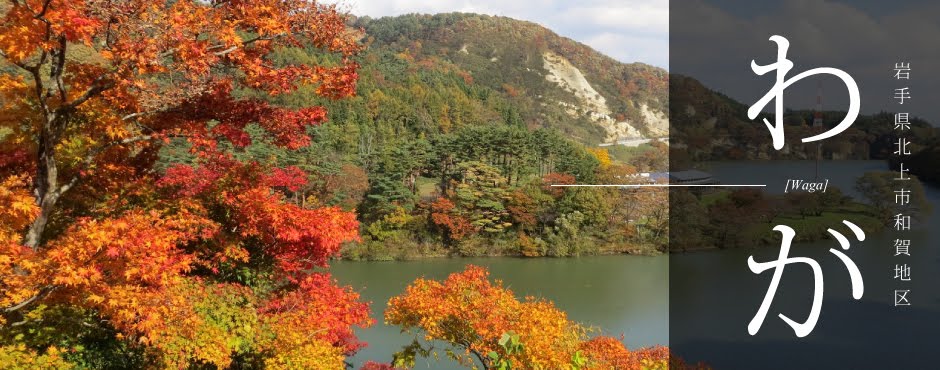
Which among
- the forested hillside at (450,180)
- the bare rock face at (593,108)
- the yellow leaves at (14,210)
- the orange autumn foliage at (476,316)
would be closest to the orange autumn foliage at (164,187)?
the yellow leaves at (14,210)

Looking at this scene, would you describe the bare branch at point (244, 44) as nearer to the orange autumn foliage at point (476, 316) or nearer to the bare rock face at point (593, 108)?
the orange autumn foliage at point (476, 316)

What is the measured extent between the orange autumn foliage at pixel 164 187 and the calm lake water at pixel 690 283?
4.09 m

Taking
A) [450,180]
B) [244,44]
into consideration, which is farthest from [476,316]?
[450,180]

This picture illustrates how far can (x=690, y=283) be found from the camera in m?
12.5

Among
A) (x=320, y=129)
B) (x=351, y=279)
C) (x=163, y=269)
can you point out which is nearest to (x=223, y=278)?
(x=163, y=269)

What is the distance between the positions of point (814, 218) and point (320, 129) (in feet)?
45.4

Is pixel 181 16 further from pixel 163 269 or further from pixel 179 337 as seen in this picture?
pixel 179 337

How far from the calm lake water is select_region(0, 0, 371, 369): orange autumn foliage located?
161 inches

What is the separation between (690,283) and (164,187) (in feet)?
35.0

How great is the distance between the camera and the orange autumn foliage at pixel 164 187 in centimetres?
264

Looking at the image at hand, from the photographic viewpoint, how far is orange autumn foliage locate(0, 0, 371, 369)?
2.64 meters

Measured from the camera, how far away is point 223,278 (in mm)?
4008

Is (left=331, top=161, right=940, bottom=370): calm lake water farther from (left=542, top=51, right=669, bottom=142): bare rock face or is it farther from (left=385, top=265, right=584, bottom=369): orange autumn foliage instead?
(left=542, top=51, right=669, bottom=142): bare rock face

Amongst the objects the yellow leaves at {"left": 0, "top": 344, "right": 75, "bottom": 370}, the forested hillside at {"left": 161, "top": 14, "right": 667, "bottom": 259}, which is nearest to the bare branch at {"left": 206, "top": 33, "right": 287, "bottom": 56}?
the yellow leaves at {"left": 0, "top": 344, "right": 75, "bottom": 370}
